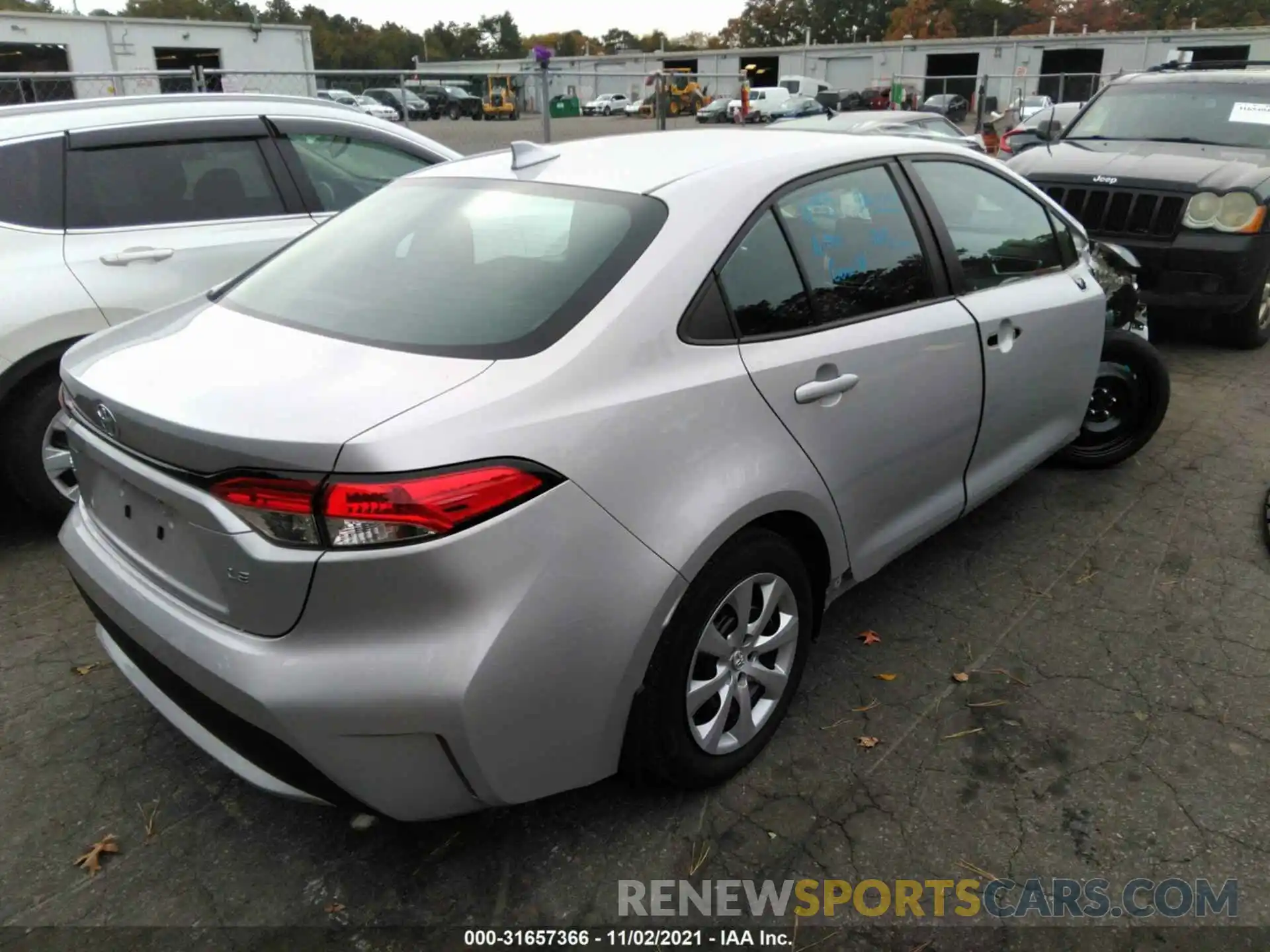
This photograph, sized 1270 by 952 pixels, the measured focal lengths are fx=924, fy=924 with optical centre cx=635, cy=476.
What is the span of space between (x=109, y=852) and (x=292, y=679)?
102 cm

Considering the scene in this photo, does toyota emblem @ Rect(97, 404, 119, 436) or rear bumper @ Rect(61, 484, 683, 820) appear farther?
toyota emblem @ Rect(97, 404, 119, 436)

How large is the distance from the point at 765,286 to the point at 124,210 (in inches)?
125

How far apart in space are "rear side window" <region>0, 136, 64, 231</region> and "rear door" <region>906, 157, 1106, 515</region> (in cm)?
356

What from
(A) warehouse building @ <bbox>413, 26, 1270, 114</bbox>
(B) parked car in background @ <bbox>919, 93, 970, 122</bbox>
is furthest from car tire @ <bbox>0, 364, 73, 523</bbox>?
(A) warehouse building @ <bbox>413, 26, 1270, 114</bbox>

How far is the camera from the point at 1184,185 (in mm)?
6359

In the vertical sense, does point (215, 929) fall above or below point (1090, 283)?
below

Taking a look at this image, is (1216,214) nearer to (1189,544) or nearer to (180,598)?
(1189,544)


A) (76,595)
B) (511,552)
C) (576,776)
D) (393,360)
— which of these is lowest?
(76,595)

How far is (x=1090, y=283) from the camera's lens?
158 inches

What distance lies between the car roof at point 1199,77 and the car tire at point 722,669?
7.15 meters

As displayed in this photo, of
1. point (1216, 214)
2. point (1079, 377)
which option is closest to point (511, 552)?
point (1079, 377)

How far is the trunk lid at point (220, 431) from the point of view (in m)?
1.86

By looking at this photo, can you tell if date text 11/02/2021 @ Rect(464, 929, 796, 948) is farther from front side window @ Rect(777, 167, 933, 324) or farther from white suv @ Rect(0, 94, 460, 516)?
white suv @ Rect(0, 94, 460, 516)

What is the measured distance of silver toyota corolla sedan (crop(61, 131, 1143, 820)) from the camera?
6.09 ft
